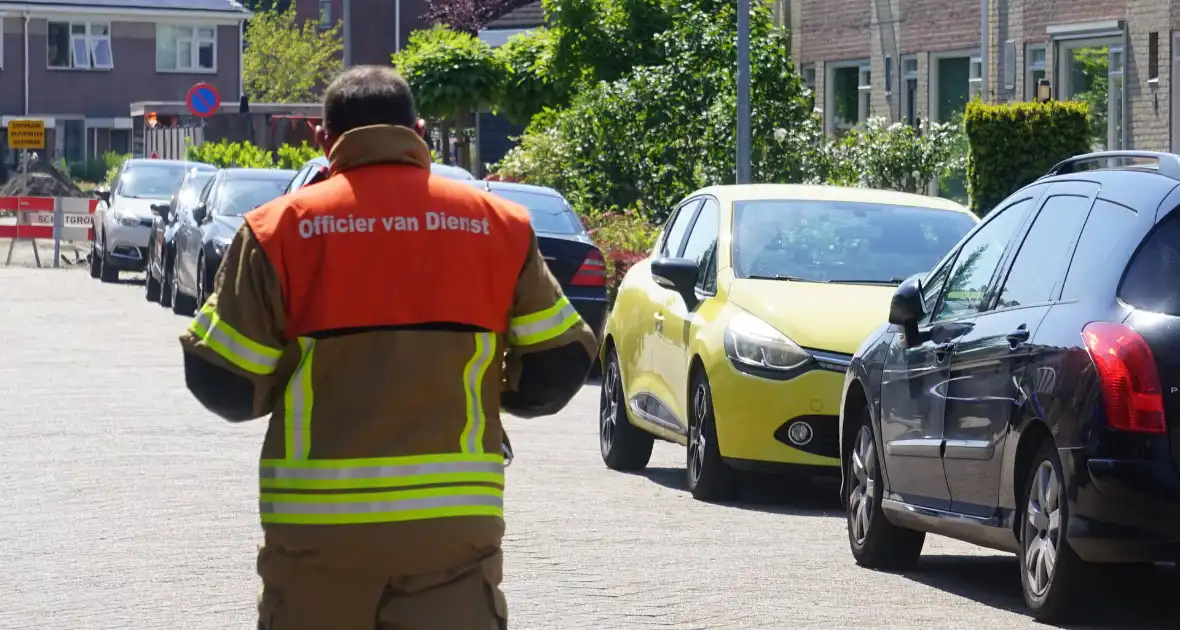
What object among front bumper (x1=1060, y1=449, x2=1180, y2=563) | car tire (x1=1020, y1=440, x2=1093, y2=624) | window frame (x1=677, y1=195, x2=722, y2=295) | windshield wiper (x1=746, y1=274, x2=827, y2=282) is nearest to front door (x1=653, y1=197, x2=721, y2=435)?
window frame (x1=677, y1=195, x2=722, y2=295)

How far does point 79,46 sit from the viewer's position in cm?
7725

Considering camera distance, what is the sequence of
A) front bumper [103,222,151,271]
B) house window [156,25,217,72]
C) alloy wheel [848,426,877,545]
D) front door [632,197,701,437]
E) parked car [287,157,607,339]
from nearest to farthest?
alloy wheel [848,426,877,545] → front door [632,197,701,437] → parked car [287,157,607,339] → front bumper [103,222,151,271] → house window [156,25,217,72]

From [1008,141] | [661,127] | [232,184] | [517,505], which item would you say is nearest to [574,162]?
[661,127]

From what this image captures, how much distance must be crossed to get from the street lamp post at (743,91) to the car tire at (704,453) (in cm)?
834

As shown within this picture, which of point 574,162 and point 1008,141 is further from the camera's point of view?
point 574,162

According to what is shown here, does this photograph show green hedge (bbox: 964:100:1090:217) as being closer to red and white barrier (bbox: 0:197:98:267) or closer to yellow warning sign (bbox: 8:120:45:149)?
red and white barrier (bbox: 0:197:98:267)

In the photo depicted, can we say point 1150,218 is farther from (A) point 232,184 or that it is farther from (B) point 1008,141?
(A) point 232,184

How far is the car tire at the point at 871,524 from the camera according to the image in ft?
29.5

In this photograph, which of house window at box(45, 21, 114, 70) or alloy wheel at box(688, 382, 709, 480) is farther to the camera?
house window at box(45, 21, 114, 70)

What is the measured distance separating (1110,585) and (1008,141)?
613 inches

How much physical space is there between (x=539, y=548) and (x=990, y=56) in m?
22.7

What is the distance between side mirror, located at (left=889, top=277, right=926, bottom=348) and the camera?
28.1ft

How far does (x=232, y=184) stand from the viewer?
2439cm

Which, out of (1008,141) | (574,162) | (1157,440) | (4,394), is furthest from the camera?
(574,162)
